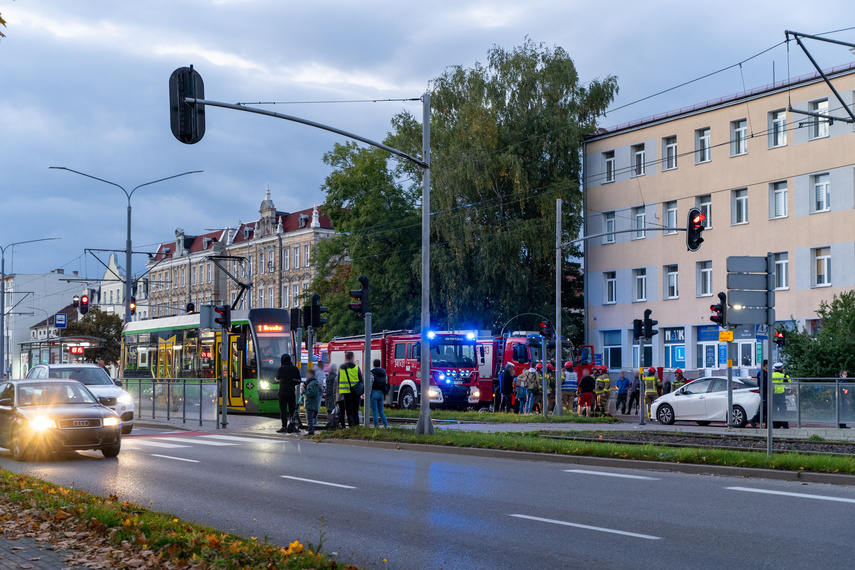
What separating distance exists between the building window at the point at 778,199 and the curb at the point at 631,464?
29751mm

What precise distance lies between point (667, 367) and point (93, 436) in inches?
1459

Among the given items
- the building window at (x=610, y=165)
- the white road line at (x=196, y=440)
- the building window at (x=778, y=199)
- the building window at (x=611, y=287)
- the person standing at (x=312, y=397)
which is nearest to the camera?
the white road line at (x=196, y=440)

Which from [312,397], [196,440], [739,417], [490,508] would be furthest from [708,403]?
[490,508]

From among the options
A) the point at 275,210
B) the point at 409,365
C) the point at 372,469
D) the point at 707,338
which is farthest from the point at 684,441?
the point at 275,210

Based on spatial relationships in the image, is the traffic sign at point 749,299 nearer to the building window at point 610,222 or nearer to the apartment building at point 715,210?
the apartment building at point 715,210

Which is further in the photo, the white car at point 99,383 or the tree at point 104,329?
the tree at point 104,329

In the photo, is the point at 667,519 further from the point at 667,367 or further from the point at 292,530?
the point at 667,367

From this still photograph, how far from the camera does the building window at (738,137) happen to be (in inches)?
1831

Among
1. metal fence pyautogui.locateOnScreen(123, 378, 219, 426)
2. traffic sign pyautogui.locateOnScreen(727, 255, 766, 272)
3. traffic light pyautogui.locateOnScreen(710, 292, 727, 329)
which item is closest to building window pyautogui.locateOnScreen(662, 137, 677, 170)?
traffic light pyautogui.locateOnScreen(710, 292, 727, 329)

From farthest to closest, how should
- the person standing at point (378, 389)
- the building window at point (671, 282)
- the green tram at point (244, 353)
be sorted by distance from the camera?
the building window at point (671, 282)
the green tram at point (244, 353)
the person standing at point (378, 389)

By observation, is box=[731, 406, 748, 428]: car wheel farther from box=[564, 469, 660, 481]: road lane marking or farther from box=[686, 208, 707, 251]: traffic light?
box=[564, 469, 660, 481]: road lane marking

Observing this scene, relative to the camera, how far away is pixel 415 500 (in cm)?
1188

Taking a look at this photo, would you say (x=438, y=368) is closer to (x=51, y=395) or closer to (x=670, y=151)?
(x=670, y=151)

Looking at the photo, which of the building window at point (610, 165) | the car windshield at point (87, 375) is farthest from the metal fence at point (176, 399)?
the building window at point (610, 165)
